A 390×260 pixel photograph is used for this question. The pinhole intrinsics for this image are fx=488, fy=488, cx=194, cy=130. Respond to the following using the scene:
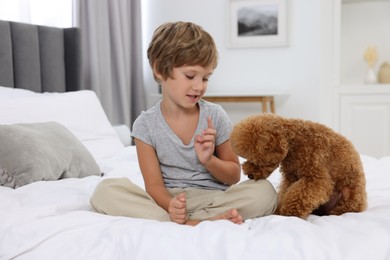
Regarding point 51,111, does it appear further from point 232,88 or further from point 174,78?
point 232,88

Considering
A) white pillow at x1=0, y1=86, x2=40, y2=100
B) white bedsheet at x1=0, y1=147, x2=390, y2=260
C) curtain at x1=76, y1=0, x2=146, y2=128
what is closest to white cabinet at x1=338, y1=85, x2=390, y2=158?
curtain at x1=76, y1=0, x2=146, y2=128

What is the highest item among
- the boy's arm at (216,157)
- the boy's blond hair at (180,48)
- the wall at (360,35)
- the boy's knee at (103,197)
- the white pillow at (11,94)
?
the wall at (360,35)

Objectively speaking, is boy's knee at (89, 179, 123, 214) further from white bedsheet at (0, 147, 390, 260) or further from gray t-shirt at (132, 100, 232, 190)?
gray t-shirt at (132, 100, 232, 190)

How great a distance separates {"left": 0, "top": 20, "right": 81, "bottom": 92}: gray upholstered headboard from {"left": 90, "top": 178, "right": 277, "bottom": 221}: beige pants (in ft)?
4.90

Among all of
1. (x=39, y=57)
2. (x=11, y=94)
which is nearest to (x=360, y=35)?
(x=39, y=57)

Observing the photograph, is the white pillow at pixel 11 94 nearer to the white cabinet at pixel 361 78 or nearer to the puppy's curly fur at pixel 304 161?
the puppy's curly fur at pixel 304 161

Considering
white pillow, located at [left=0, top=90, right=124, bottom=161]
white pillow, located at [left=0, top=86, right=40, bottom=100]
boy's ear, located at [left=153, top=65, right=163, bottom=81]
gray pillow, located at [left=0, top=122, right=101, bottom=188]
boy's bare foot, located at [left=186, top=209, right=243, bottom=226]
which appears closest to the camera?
boy's bare foot, located at [left=186, top=209, right=243, bottom=226]

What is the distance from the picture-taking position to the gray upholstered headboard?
2523 millimetres

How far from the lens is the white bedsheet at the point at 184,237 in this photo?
3.14ft

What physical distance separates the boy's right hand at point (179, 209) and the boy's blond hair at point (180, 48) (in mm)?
365

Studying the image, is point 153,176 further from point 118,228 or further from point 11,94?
point 11,94

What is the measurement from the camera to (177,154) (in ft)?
4.59

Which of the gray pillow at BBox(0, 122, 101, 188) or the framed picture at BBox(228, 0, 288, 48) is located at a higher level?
the framed picture at BBox(228, 0, 288, 48)

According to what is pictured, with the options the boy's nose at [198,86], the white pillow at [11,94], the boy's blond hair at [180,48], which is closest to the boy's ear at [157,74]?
the boy's blond hair at [180,48]
